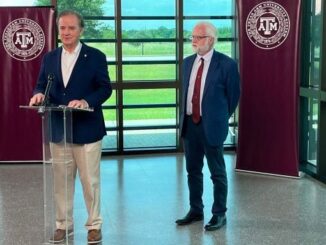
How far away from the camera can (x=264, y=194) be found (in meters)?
5.01

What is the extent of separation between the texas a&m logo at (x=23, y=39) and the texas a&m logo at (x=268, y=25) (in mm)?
2404

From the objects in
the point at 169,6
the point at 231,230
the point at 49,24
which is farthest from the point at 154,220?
the point at 169,6

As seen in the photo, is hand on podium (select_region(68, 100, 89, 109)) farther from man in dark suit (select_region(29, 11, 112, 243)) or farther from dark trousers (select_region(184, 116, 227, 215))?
dark trousers (select_region(184, 116, 227, 215))

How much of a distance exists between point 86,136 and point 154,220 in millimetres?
1107

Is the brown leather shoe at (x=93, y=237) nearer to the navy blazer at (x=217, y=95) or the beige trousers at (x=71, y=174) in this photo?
the beige trousers at (x=71, y=174)

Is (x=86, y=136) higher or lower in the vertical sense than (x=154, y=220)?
higher

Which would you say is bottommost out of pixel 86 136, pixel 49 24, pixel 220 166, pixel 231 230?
pixel 231 230

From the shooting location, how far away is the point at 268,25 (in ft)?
18.1

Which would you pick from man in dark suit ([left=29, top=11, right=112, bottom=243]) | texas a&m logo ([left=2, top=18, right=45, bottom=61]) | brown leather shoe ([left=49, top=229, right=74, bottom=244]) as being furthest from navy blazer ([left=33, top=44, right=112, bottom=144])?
A: texas a&m logo ([left=2, top=18, right=45, bottom=61])

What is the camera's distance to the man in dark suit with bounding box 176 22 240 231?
3.86 meters

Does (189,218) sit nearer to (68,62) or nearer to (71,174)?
(71,174)

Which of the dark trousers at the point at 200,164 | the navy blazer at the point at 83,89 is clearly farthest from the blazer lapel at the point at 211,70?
the navy blazer at the point at 83,89

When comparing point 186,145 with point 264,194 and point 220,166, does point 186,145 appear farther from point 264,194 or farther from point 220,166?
point 264,194

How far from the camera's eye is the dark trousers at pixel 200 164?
3.95 metres
